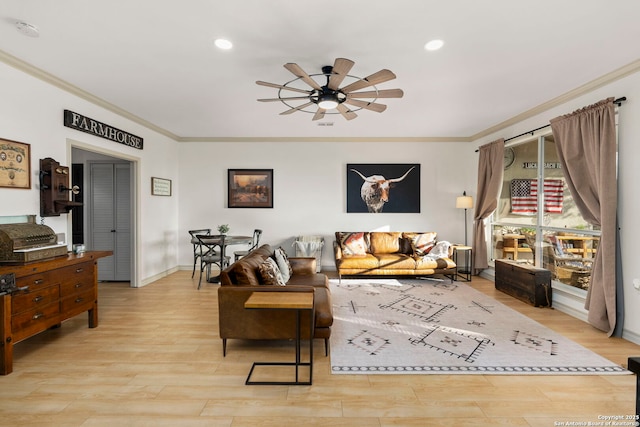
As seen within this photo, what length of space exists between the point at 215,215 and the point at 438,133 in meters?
4.76

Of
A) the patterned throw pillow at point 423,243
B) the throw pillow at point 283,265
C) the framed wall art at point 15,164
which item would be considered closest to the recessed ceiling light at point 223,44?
the framed wall art at point 15,164

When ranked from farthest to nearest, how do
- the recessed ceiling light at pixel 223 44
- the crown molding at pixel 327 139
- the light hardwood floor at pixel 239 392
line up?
the crown molding at pixel 327 139
the recessed ceiling light at pixel 223 44
the light hardwood floor at pixel 239 392

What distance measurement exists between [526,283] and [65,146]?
625cm

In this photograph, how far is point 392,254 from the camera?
20.8 feet

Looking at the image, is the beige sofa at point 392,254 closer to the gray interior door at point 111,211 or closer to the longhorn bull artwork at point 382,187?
the longhorn bull artwork at point 382,187

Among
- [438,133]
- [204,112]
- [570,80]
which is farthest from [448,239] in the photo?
[204,112]

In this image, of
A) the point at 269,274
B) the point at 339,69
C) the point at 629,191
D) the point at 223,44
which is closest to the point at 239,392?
the point at 269,274

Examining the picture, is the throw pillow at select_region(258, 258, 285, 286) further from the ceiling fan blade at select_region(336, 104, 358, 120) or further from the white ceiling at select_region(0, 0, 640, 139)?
the white ceiling at select_region(0, 0, 640, 139)

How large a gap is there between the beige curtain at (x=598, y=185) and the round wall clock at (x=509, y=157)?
1.52 metres

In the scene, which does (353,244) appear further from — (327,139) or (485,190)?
(485,190)

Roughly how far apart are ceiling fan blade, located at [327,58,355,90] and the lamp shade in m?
4.21

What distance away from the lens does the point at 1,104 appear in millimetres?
3131

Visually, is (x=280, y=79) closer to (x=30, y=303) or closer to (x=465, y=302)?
(x=30, y=303)

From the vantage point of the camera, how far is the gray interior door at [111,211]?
224 inches
